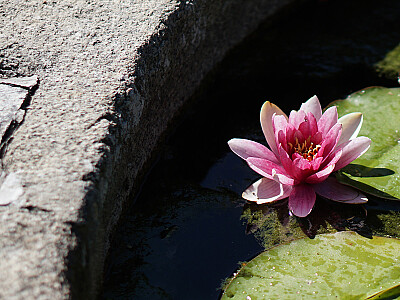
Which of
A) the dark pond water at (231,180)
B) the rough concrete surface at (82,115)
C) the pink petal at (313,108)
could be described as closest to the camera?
the rough concrete surface at (82,115)

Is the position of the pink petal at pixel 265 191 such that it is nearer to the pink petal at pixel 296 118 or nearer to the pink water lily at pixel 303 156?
the pink water lily at pixel 303 156

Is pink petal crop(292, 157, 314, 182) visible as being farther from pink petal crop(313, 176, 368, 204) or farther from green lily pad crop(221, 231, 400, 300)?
green lily pad crop(221, 231, 400, 300)

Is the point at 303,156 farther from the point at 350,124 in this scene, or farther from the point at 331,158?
the point at 350,124

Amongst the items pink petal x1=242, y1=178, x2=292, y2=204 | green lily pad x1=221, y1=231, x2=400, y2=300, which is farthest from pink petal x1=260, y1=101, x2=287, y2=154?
green lily pad x1=221, y1=231, x2=400, y2=300

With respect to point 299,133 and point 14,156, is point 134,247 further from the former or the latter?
point 299,133

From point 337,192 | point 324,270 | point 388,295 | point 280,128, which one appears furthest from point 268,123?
point 388,295

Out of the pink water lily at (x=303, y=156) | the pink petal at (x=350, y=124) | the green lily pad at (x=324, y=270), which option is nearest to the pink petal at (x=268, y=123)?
the pink water lily at (x=303, y=156)
